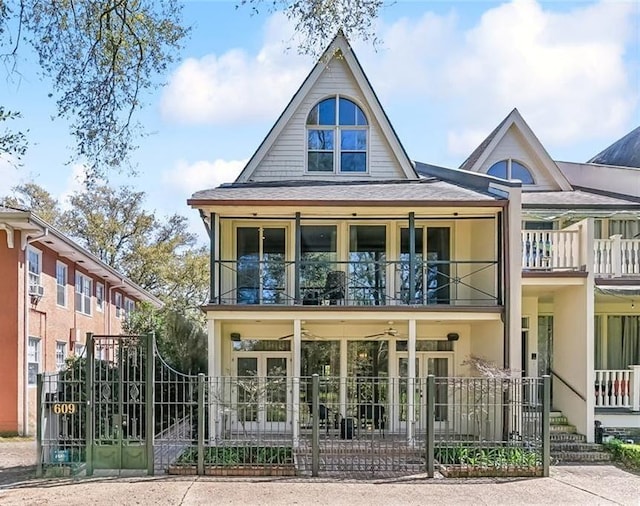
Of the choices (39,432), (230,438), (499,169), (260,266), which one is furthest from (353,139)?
(39,432)

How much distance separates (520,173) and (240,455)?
472 inches

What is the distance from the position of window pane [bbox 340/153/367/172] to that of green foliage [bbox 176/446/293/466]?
795cm

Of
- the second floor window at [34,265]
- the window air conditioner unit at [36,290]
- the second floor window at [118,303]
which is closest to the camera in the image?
the window air conditioner unit at [36,290]

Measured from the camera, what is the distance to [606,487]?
34.2 feet

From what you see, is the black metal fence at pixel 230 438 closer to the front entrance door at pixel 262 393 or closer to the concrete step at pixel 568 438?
the front entrance door at pixel 262 393

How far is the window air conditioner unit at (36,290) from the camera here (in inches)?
671

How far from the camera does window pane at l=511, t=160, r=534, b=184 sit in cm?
1853

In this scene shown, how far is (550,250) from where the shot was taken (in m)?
14.5

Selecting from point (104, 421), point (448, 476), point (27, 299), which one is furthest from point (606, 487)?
point (27, 299)

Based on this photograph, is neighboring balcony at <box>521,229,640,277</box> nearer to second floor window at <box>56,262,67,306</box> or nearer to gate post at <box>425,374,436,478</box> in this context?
gate post at <box>425,374,436,478</box>

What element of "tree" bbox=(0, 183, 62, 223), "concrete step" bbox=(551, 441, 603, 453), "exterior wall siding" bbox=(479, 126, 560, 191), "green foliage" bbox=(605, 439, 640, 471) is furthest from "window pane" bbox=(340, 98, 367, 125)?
"tree" bbox=(0, 183, 62, 223)

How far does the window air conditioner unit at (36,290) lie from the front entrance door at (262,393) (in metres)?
6.08

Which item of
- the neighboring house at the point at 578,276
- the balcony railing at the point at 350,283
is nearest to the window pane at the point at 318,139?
the balcony railing at the point at 350,283

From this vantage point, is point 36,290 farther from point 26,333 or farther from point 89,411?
point 89,411
